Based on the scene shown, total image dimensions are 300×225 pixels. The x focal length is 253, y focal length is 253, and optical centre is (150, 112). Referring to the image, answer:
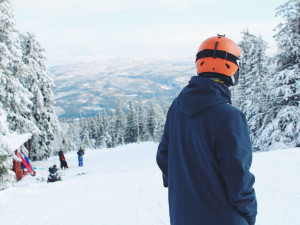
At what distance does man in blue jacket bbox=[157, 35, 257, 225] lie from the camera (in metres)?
1.81

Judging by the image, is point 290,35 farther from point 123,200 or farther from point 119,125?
point 119,125

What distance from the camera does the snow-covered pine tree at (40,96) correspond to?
25219 mm

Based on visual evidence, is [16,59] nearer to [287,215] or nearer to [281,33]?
[287,215]

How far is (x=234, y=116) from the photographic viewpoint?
5.94 feet

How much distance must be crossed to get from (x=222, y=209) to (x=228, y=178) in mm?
253

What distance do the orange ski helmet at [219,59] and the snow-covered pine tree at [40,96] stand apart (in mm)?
25569

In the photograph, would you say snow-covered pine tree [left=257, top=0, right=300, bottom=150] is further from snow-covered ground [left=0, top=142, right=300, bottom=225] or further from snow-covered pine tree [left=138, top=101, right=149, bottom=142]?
snow-covered pine tree [left=138, top=101, right=149, bottom=142]

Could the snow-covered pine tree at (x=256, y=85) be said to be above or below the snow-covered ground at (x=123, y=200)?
above

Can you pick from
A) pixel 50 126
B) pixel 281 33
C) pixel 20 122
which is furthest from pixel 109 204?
pixel 50 126

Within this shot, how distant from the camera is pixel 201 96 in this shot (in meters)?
1.89

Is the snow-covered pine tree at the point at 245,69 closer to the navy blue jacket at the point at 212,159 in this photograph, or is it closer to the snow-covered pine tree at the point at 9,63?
the snow-covered pine tree at the point at 9,63

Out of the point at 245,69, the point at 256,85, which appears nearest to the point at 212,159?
the point at 256,85

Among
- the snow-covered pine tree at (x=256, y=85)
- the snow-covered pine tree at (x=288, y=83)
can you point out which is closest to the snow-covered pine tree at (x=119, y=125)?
the snow-covered pine tree at (x=256, y=85)

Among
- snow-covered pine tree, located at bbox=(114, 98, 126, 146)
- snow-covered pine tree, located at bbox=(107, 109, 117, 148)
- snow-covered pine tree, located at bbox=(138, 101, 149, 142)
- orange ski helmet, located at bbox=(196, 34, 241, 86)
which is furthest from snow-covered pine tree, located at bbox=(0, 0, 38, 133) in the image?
snow-covered pine tree, located at bbox=(107, 109, 117, 148)
